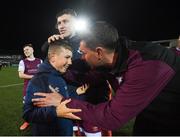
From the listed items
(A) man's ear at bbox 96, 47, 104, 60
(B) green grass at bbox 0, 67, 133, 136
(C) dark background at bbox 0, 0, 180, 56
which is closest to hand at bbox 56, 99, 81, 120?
(A) man's ear at bbox 96, 47, 104, 60

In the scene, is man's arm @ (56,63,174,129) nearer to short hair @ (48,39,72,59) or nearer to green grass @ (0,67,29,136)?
short hair @ (48,39,72,59)

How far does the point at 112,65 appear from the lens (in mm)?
3244

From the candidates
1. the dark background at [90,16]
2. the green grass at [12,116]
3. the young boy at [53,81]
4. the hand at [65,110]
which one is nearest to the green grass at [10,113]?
the green grass at [12,116]

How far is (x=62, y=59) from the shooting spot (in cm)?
432

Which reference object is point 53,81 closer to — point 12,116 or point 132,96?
point 132,96

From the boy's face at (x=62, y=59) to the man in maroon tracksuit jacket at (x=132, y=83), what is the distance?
0.99 metres

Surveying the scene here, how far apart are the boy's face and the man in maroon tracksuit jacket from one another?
3.26 ft

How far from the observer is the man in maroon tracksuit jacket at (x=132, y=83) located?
313 cm

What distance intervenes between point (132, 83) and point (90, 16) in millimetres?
41921

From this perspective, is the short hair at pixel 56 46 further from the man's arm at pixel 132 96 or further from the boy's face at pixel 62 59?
the man's arm at pixel 132 96

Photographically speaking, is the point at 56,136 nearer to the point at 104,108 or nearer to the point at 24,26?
the point at 104,108

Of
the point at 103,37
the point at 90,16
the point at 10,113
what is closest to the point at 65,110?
the point at 103,37

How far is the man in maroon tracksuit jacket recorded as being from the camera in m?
3.13

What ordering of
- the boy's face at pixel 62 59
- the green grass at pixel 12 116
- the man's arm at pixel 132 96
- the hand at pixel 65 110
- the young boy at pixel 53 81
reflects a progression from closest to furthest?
the man's arm at pixel 132 96 → the hand at pixel 65 110 → the young boy at pixel 53 81 → the boy's face at pixel 62 59 → the green grass at pixel 12 116
